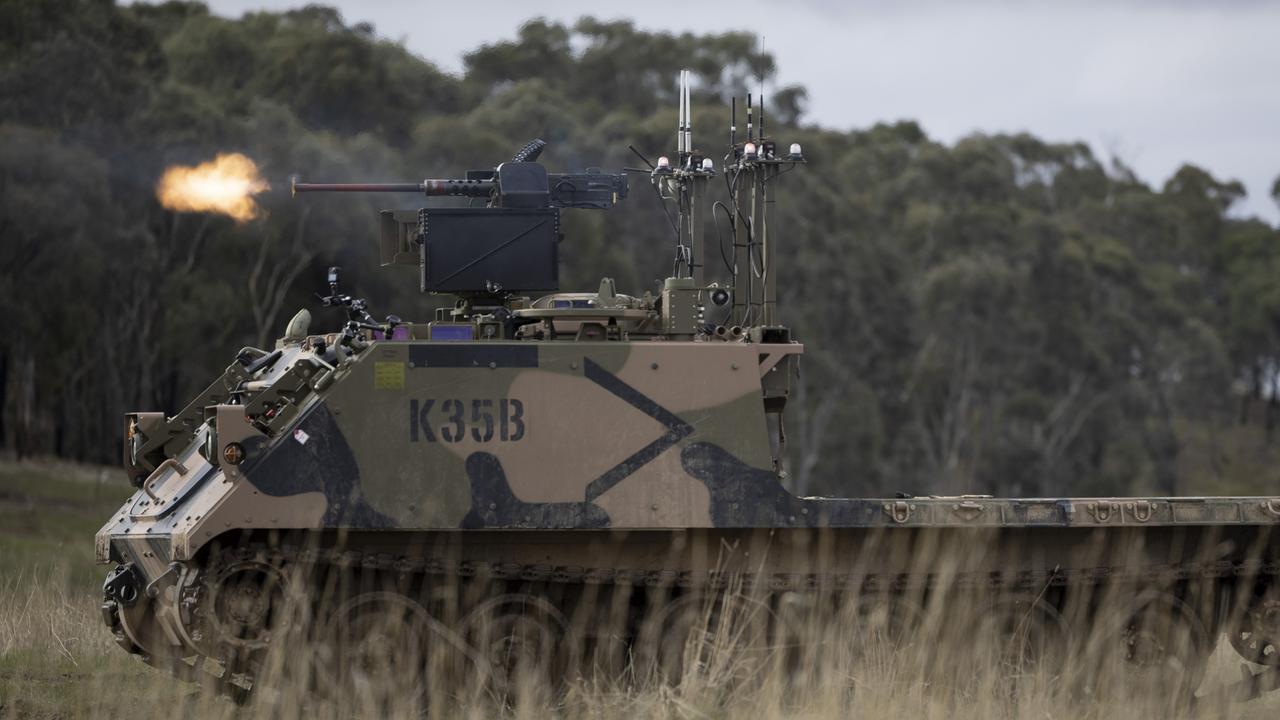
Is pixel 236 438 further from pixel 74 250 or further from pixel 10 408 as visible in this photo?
pixel 10 408

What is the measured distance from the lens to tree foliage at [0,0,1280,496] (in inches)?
1620

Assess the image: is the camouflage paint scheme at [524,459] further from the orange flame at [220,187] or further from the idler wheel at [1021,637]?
the orange flame at [220,187]

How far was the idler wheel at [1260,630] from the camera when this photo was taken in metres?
13.1

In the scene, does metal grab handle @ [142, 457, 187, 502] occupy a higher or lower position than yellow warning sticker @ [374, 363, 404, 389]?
Result: lower

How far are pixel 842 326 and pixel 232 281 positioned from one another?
62.3 feet

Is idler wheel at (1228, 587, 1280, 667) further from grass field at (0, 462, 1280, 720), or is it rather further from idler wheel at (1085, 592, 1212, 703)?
grass field at (0, 462, 1280, 720)

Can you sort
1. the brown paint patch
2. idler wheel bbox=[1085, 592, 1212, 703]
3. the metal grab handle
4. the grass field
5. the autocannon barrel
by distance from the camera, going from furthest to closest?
the autocannon barrel → idler wheel bbox=[1085, 592, 1212, 703] → the metal grab handle → the brown paint patch → the grass field

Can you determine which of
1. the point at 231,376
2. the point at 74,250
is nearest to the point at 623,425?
the point at 231,376

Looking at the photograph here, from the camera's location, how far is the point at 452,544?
12.0 m

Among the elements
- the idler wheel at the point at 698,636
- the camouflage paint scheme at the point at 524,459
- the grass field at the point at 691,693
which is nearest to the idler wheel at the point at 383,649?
the grass field at the point at 691,693

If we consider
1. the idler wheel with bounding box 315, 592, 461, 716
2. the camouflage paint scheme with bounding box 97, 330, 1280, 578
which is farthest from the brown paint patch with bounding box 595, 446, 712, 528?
the idler wheel with bounding box 315, 592, 461, 716

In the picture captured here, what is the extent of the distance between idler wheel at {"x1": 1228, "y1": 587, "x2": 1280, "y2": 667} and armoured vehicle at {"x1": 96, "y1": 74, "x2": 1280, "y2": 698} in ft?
0.06

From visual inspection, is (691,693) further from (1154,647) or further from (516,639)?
(1154,647)

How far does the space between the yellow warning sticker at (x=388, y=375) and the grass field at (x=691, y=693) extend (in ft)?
6.18
